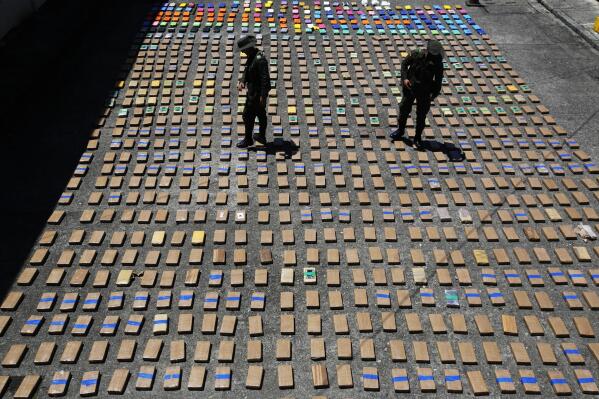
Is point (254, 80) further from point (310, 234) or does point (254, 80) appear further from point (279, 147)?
point (310, 234)

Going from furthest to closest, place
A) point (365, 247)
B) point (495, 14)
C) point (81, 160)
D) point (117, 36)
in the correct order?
point (495, 14) → point (117, 36) → point (81, 160) → point (365, 247)

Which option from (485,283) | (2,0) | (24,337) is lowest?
(24,337)

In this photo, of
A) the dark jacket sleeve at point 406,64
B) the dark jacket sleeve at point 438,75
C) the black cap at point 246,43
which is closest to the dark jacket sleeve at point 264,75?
the black cap at point 246,43

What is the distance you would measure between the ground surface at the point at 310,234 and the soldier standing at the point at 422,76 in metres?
0.83

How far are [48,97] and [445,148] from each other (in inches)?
290

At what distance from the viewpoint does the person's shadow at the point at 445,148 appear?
7.71 metres

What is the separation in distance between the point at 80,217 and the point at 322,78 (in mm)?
Result: 5516

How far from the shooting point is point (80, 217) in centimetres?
649

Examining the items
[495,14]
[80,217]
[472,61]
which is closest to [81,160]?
[80,217]

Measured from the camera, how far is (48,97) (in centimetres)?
893

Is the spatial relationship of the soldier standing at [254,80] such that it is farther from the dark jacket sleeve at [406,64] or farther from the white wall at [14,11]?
the white wall at [14,11]

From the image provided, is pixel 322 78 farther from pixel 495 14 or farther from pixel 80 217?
pixel 495 14

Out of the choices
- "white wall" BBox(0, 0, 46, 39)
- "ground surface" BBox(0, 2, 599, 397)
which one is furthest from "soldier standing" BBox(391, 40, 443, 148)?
"white wall" BBox(0, 0, 46, 39)

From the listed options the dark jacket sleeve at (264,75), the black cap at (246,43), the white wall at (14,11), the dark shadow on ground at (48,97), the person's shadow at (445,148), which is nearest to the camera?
the dark shadow on ground at (48,97)
